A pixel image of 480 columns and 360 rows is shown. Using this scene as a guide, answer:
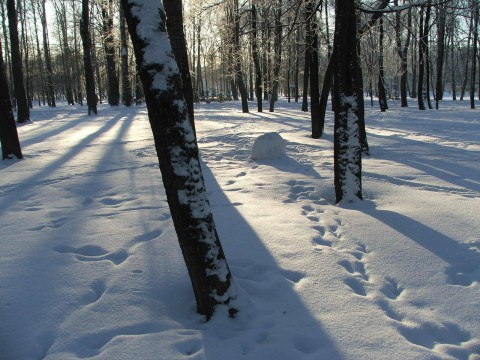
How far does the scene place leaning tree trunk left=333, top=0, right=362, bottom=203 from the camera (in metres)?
4.63

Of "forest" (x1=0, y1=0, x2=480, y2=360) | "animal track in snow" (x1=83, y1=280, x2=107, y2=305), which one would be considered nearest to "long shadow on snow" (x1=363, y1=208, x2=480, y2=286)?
"forest" (x1=0, y1=0, x2=480, y2=360)

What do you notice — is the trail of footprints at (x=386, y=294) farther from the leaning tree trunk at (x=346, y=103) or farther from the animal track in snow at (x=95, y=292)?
the animal track in snow at (x=95, y=292)

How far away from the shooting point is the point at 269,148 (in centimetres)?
830

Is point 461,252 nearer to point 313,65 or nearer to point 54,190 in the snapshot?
point 54,190

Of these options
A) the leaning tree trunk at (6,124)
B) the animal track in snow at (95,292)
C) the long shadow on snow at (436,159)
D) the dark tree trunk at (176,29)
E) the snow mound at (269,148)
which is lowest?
→ the animal track in snow at (95,292)

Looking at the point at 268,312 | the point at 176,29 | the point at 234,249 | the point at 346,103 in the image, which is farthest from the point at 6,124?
the point at 268,312

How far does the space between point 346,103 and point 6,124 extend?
7.58 metres

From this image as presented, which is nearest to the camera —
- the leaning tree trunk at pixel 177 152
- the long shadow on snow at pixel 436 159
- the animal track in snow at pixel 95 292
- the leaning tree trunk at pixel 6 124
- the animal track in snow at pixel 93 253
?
the leaning tree trunk at pixel 177 152

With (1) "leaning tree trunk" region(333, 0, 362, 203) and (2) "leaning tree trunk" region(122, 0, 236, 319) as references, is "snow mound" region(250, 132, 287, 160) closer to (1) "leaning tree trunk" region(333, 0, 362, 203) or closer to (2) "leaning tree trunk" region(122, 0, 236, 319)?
(1) "leaning tree trunk" region(333, 0, 362, 203)

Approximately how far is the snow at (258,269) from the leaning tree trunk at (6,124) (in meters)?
1.84

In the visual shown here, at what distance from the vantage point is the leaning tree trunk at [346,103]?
182 inches

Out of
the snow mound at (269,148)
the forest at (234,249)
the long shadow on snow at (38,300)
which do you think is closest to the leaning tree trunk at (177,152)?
the forest at (234,249)

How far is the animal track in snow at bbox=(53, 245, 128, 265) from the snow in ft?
0.07

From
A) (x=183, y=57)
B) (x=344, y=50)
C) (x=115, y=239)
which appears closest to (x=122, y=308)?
(x=115, y=239)
